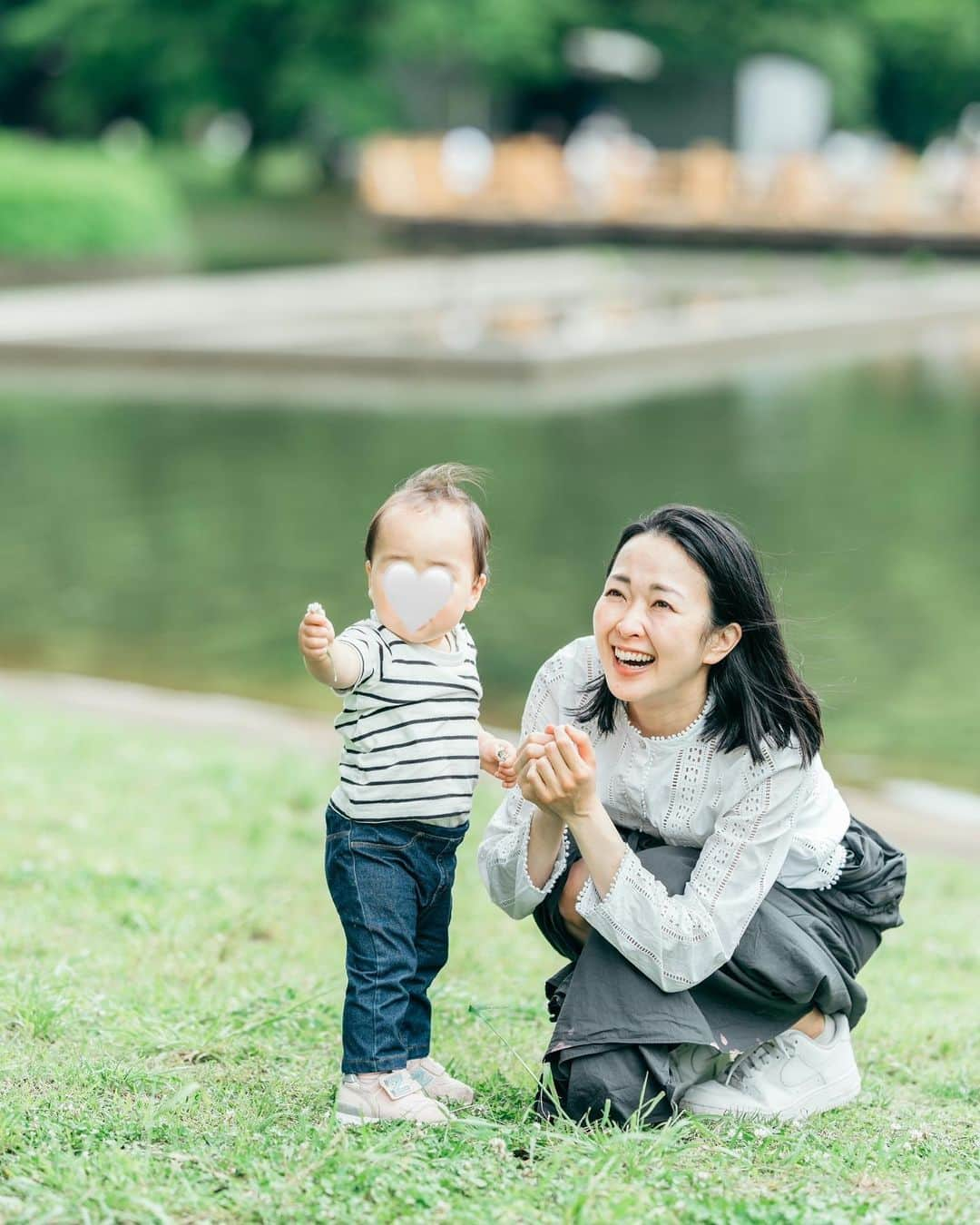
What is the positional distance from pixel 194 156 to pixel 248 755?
39.5m

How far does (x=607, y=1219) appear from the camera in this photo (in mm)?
2486

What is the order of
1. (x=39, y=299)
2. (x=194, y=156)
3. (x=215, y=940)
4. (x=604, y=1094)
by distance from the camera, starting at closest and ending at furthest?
(x=604, y=1094) < (x=215, y=940) < (x=39, y=299) < (x=194, y=156)

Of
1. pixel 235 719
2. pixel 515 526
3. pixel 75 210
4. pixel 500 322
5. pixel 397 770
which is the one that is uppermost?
pixel 75 210

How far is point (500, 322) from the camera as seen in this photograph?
1908cm

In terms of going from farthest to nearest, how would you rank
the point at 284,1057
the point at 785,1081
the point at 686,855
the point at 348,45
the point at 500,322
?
the point at 348,45 < the point at 500,322 < the point at 284,1057 < the point at 785,1081 < the point at 686,855

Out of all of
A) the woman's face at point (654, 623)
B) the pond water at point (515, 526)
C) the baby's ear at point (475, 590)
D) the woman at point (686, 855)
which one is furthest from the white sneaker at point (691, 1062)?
the pond water at point (515, 526)

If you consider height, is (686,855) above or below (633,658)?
below

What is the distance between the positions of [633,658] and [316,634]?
1.69 feet

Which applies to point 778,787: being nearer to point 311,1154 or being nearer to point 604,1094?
point 604,1094

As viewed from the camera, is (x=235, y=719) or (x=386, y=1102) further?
(x=235, y=719)

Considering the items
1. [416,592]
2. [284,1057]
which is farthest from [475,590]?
[284,1057]

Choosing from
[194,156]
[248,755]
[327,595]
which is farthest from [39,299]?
[194,156]

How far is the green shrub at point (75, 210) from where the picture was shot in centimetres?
2088

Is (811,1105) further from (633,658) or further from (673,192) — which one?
(673,192)
